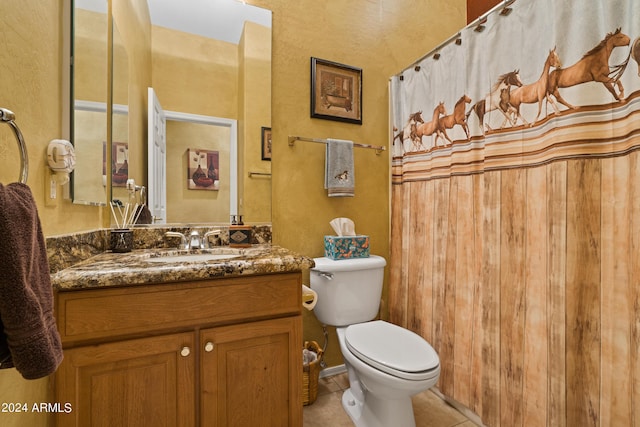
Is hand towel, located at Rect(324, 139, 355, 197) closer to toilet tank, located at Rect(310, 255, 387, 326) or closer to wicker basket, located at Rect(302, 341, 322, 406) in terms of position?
toilet tank, located at Rect(310, 255, 387, 326)

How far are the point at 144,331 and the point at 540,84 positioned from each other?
1.65 meters

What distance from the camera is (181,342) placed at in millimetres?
909

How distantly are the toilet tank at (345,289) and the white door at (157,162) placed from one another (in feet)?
2.78

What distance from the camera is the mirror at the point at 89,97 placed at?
0.98 metres

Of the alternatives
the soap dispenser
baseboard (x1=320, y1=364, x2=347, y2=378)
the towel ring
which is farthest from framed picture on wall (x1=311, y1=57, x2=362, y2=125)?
baseboard (x1=320, y1=364, x2=347, y2=378)

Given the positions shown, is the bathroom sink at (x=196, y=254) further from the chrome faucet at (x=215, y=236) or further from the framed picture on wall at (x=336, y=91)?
the framed picture on wall at (x=336, y=91)

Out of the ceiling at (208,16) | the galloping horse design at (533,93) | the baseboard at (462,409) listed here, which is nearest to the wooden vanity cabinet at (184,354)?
the baseboard at (462,409)

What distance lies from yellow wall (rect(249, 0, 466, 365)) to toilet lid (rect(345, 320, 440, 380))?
43 cm

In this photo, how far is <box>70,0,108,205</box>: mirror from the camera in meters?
0.98

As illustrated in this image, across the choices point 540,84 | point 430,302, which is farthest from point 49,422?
point 540,84

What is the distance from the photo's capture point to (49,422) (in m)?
0.83

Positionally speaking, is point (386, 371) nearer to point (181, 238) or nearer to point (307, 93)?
point (181, 238)

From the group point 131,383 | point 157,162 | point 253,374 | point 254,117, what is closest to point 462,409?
point 253,374

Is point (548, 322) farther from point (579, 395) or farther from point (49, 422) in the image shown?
point (49, 422)
